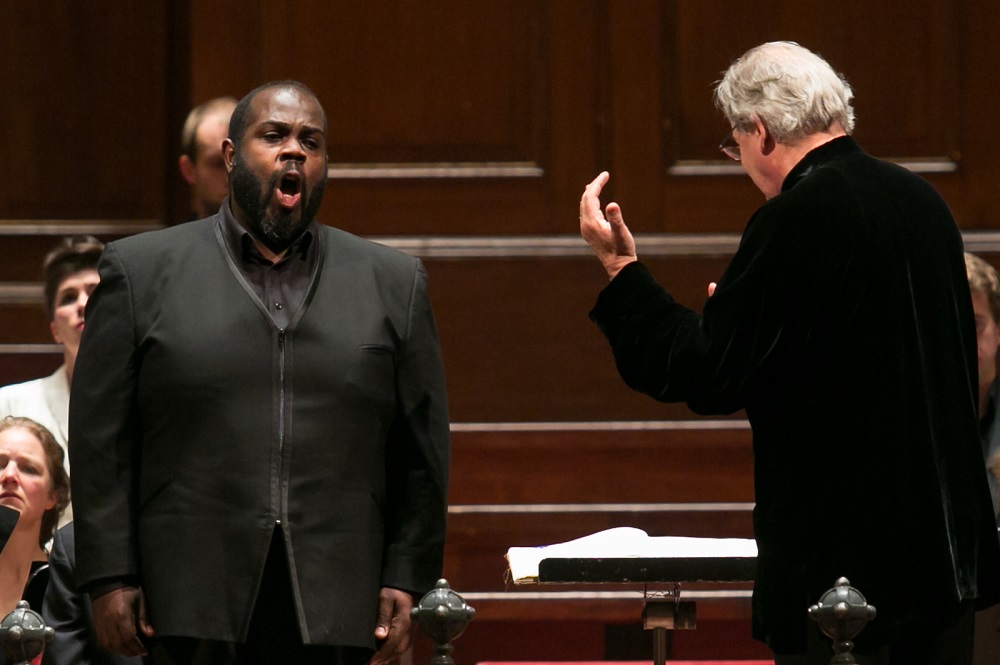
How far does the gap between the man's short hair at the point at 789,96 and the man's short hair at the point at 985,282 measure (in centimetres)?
146

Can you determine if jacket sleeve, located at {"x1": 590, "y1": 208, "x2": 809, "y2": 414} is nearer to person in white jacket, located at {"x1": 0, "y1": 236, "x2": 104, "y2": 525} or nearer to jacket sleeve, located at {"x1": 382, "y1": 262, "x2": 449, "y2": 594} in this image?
jacket sleeve, located at {"x1": 382, "y1": 262, "x2": 449, "y2": 594}

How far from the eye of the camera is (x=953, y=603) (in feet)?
8.32

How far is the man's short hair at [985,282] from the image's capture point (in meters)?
4.15

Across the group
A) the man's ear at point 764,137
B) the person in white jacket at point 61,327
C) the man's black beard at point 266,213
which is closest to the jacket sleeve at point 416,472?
the man's black beard at point 266,213

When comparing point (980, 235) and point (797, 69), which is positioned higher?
point (797, 69)

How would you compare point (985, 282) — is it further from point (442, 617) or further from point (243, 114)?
point (442, 617)

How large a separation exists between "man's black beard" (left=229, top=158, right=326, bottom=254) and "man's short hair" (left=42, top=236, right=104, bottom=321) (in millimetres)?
1597

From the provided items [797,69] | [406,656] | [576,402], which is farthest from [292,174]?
[576,402]

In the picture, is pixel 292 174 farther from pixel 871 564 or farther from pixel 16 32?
pixel 16 32

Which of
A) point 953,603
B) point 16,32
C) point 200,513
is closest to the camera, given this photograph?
point 953,603

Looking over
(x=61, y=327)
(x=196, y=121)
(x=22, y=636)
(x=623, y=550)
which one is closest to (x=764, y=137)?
(x=623, y=550)

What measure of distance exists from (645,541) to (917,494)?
559 millimetres

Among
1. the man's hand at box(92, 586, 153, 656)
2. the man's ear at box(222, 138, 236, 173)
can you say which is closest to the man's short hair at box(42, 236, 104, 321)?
the man's ear at box(222, 138, 236, 173)

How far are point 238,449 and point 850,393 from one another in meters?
0.95
